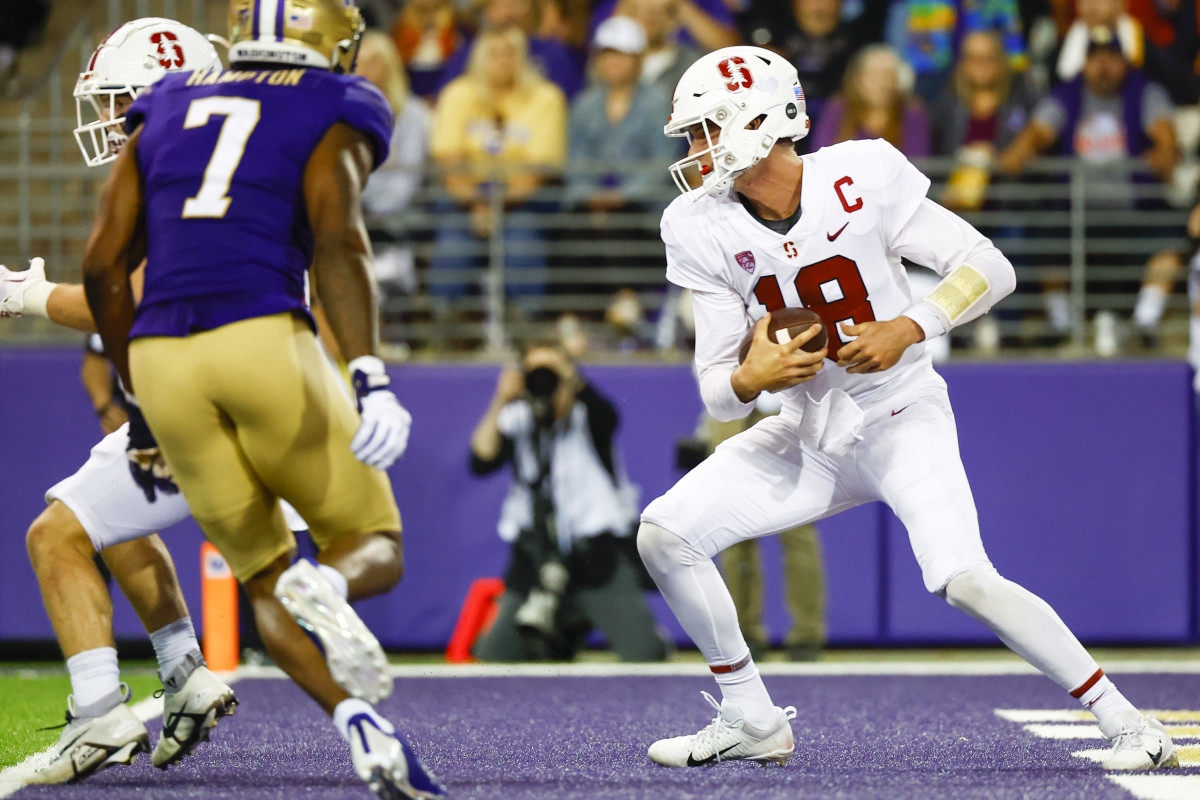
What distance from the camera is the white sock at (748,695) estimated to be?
3.66 m

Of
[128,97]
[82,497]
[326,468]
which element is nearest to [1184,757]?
[326,468]

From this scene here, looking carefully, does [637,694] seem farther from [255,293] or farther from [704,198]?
[255,293]

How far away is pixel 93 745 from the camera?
341 cm

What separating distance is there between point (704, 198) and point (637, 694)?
224 cm

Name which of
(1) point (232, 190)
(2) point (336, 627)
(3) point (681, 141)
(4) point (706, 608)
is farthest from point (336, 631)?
(3) point (681, 141)

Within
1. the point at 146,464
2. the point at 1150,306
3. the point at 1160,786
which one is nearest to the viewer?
the point at 1160,786

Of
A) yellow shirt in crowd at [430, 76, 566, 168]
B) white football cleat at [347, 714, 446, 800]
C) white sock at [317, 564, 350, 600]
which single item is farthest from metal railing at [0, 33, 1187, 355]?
white football cleat at [347, 714, 446, 800]

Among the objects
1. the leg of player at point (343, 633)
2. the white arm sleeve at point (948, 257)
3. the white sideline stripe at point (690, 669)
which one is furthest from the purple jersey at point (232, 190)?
the white sideline stripe at point (690, 669)

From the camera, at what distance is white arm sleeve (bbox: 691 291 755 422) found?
363 cm

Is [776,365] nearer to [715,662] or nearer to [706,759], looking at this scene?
[715,662]

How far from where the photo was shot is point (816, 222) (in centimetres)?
361

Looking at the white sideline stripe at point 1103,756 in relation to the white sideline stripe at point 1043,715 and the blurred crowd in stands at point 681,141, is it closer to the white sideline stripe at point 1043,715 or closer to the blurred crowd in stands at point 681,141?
the white sideline stripe at point 1043,715

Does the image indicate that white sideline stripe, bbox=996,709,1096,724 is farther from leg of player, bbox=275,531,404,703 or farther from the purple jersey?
the purple jersey

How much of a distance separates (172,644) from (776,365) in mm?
1705
